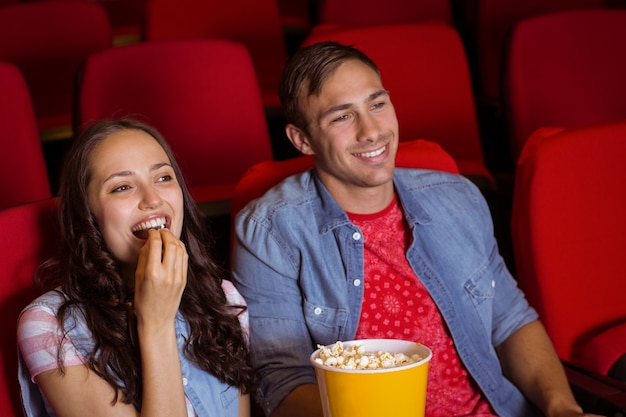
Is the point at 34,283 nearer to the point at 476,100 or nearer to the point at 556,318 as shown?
the point at 556,318

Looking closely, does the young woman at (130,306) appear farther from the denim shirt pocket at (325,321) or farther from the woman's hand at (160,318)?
the denim shirt pocket at (325,321)

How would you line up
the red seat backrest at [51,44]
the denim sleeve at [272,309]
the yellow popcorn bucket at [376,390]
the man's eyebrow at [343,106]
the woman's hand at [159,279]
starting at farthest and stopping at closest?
1. the red seat backrest at [51,44]
2. the man's eyebrow at [343,106]
3. the denim sleeve at [272,309]
4. the woman's hand at [159,279]
5. the yellow popcorn bucket at [376,390]

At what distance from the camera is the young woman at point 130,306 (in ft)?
3.93

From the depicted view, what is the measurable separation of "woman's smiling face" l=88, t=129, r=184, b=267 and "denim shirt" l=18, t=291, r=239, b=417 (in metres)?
0.11

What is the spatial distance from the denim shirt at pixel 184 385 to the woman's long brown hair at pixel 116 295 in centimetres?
1

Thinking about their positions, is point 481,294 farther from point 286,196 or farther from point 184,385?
point 184,385

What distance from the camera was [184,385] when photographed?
1317 millimetres

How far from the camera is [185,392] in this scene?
4.33 feet

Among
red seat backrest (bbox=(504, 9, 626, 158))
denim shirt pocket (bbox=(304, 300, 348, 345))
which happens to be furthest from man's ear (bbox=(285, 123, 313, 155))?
red seat backrest (bbox=(504, 9, 626, 158))

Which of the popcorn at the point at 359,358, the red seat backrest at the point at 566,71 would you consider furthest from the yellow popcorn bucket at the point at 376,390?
the red seat backrest at the point at 566,71

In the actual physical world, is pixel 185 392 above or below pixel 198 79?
below

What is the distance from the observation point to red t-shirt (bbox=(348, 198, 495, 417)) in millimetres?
1474

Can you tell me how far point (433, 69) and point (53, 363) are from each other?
142cm

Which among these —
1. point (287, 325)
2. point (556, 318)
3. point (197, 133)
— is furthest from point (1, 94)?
point (556, 318)
